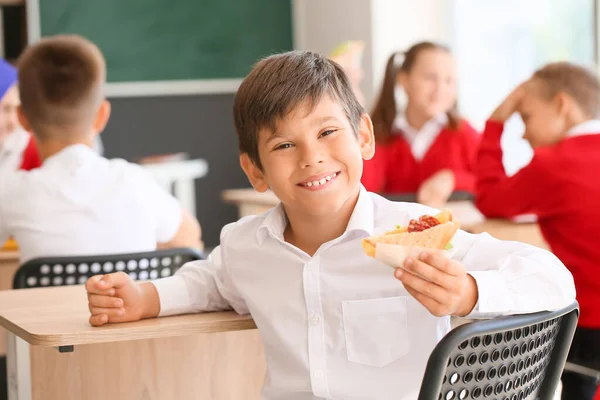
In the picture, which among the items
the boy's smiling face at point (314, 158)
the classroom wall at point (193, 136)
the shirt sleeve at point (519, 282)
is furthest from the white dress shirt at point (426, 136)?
the shirt sleeve at point (519, 282)

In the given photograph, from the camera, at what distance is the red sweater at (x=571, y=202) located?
259 cm

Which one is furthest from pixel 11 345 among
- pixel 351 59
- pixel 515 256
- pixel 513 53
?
pixel 513 53

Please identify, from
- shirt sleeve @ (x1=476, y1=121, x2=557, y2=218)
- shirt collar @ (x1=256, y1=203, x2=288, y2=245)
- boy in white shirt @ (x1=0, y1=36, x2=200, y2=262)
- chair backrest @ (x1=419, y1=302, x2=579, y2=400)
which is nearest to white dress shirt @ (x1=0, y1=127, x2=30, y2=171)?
boy in white shirt @ (x1=0, y1=36, x2=200, y2=262)

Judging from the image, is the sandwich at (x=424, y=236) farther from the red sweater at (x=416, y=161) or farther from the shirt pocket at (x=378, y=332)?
the red sweater at (x=416, y=161)

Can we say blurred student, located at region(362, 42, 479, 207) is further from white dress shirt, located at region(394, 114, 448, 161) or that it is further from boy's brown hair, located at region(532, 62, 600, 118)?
boy's brown hair, located at region(532, 62, 600, 118)

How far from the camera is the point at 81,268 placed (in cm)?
223

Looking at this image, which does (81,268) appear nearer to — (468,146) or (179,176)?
(468,146)

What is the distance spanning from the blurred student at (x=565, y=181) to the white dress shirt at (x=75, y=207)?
113 cm

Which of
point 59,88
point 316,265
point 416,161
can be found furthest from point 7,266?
point 416,161

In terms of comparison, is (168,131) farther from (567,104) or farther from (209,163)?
(567,104)

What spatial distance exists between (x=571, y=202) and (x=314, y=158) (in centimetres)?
130

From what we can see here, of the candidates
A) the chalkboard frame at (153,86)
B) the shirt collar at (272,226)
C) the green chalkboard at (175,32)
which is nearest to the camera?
the shirt collar at (272,226)

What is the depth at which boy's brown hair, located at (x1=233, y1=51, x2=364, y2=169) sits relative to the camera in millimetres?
1632

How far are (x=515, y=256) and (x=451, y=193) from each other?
2.50m
